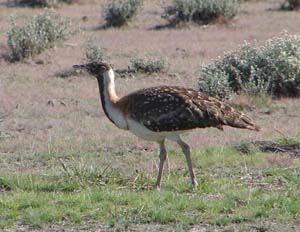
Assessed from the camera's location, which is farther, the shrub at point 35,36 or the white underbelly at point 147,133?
the shrub at point 35,36

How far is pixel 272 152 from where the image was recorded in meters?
11.7

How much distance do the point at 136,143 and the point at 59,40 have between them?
9.28 m

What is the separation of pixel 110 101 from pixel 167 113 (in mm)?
631

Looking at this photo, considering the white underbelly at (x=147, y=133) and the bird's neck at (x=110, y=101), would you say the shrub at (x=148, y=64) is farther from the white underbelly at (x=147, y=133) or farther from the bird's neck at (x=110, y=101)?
the white underbelly at (x=147, y=133)

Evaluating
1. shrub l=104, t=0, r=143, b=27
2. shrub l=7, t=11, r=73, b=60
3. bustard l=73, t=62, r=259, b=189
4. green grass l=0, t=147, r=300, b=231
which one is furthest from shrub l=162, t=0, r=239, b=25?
bustard l=73, t=62, r=259, b=189

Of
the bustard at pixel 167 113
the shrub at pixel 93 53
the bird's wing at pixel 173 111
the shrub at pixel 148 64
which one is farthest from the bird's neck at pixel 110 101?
the shrub at pixel 93 53

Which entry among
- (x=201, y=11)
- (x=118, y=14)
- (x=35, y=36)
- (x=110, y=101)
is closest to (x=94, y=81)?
(x=35, y=36)

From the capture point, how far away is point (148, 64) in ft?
60.7

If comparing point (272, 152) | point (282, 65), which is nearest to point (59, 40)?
point (282, 65)

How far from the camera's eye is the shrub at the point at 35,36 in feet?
65.7

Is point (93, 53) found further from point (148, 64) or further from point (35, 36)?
point (35, 36)

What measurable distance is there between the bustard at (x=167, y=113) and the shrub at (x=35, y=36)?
10818mm

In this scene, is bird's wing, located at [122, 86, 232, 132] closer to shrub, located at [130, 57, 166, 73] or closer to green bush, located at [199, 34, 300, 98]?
green bush, located at [199, 34, 300, 98]

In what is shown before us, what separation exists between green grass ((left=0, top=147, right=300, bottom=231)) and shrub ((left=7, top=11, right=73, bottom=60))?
9557 millimetres
